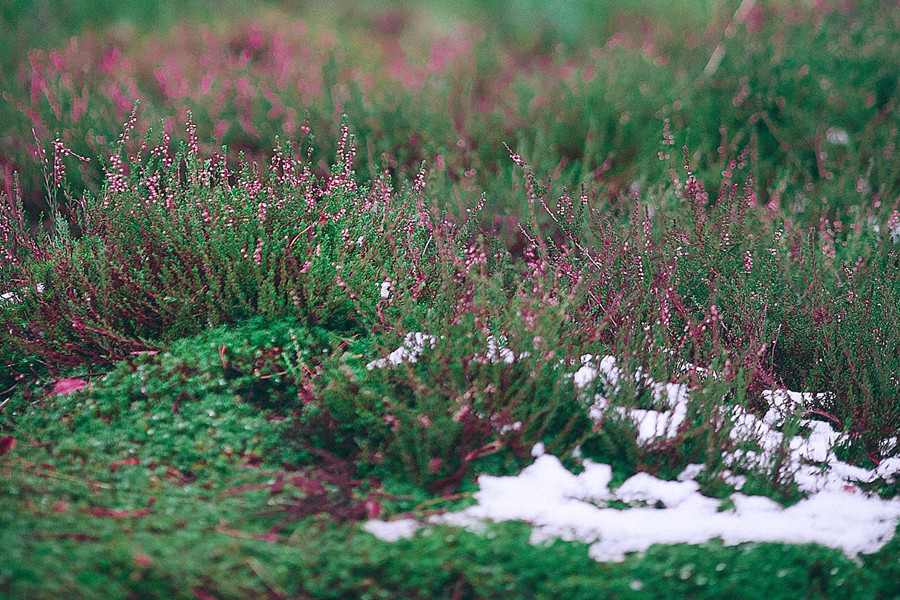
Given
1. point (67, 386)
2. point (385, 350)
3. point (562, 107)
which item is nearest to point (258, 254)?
point (385, 350)

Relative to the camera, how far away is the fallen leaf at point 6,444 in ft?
7.29

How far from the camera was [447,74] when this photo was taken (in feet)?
18.9

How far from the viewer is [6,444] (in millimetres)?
2234

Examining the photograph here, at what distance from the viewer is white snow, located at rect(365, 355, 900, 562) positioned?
79.9 inches

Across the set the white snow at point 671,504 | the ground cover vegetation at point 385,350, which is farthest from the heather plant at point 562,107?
the white snow at point 671,504

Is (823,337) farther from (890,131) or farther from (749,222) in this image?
(890,131)

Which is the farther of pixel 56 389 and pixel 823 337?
pixel 823 337

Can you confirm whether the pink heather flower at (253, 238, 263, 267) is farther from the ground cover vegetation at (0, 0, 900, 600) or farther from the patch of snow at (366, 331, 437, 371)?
the patch of snow at (366, 331, 437, 371)

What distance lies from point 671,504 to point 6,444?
1980 mm

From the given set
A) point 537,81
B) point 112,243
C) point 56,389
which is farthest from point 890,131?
point 56,389

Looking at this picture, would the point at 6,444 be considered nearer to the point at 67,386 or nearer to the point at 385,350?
the point at 67,386

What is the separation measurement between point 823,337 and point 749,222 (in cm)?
69

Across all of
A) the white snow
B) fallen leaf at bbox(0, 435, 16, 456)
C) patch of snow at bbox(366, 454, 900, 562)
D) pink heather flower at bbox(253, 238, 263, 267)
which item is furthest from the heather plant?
fallen leaf at bbox(0, 435, 16, 456)

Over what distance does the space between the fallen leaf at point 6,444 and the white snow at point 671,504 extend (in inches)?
44.2
